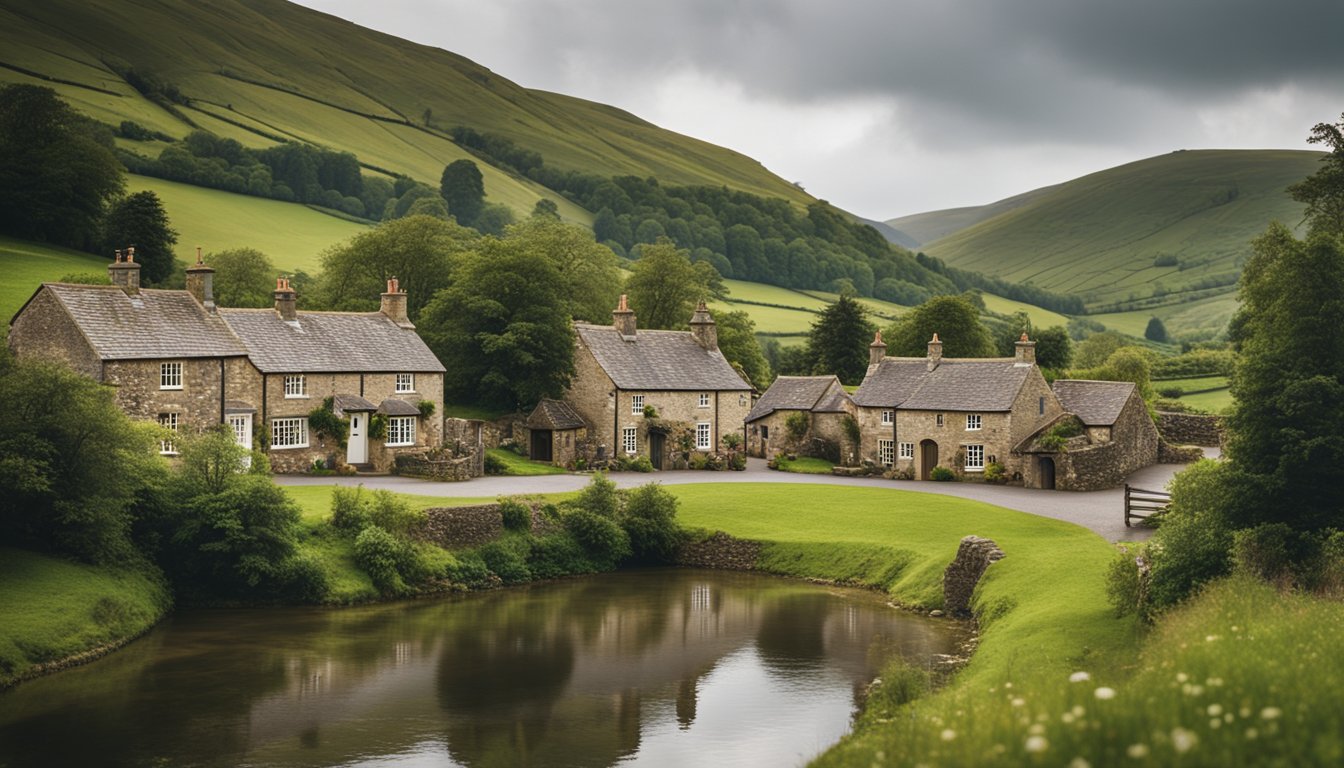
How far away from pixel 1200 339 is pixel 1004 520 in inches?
5357

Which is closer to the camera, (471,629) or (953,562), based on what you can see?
(471,629)

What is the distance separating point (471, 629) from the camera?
35656 millimetres

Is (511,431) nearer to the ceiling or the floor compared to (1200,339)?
nearer to the floor

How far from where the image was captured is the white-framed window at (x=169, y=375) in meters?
47.2

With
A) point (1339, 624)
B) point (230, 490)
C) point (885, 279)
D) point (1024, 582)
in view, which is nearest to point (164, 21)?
point (885, 279)

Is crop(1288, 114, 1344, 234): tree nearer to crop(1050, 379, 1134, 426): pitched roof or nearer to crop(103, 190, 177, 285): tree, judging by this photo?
crop(1050, 379, 1134, 426): pitched roof

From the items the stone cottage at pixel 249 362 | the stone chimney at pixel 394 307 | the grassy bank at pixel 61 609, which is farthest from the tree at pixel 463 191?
the grassy bank at pixel 61 609

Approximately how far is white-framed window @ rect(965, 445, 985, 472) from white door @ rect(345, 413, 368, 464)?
27.3 m

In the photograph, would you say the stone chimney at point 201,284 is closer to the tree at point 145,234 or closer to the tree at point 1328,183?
the tree at point 145,234

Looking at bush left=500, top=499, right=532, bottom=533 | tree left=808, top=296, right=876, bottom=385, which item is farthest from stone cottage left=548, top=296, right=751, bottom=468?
tree left=808, top=296, right=876, bottom=385

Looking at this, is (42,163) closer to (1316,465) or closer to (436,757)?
(436,757)

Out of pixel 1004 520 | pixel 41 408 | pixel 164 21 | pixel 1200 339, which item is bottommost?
pixel 1004 520

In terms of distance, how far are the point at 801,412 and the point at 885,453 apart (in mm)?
6534

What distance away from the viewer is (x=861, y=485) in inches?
2223
